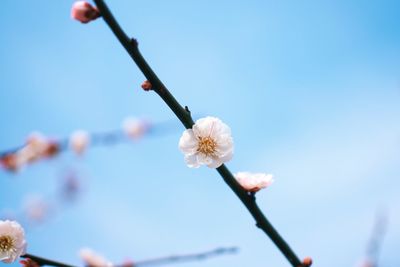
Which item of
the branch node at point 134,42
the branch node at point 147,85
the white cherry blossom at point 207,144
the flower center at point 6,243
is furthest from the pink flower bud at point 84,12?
the flower center at point 6,243

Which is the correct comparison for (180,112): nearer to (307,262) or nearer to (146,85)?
(146,85)

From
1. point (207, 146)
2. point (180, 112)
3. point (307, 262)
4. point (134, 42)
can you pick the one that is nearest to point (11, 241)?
point (207, 146)

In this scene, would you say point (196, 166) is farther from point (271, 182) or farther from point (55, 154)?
point (55, 154)

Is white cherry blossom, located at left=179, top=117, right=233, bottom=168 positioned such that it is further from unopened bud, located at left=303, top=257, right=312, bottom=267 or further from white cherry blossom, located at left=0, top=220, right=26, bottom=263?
white cherry blossom, located at left=0, top=220, right=26, bottom=263

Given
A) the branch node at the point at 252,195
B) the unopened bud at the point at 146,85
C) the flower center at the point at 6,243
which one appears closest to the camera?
the unopened bud at the point at 146,85

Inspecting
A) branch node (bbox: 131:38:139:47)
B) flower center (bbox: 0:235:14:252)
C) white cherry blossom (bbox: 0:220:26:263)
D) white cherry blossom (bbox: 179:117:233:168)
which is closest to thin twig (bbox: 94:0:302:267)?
branch node (bbox: 131:38:139:47)

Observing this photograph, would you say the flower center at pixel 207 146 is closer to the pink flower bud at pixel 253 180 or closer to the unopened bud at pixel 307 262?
the pink flower bud at pixel 253 180
